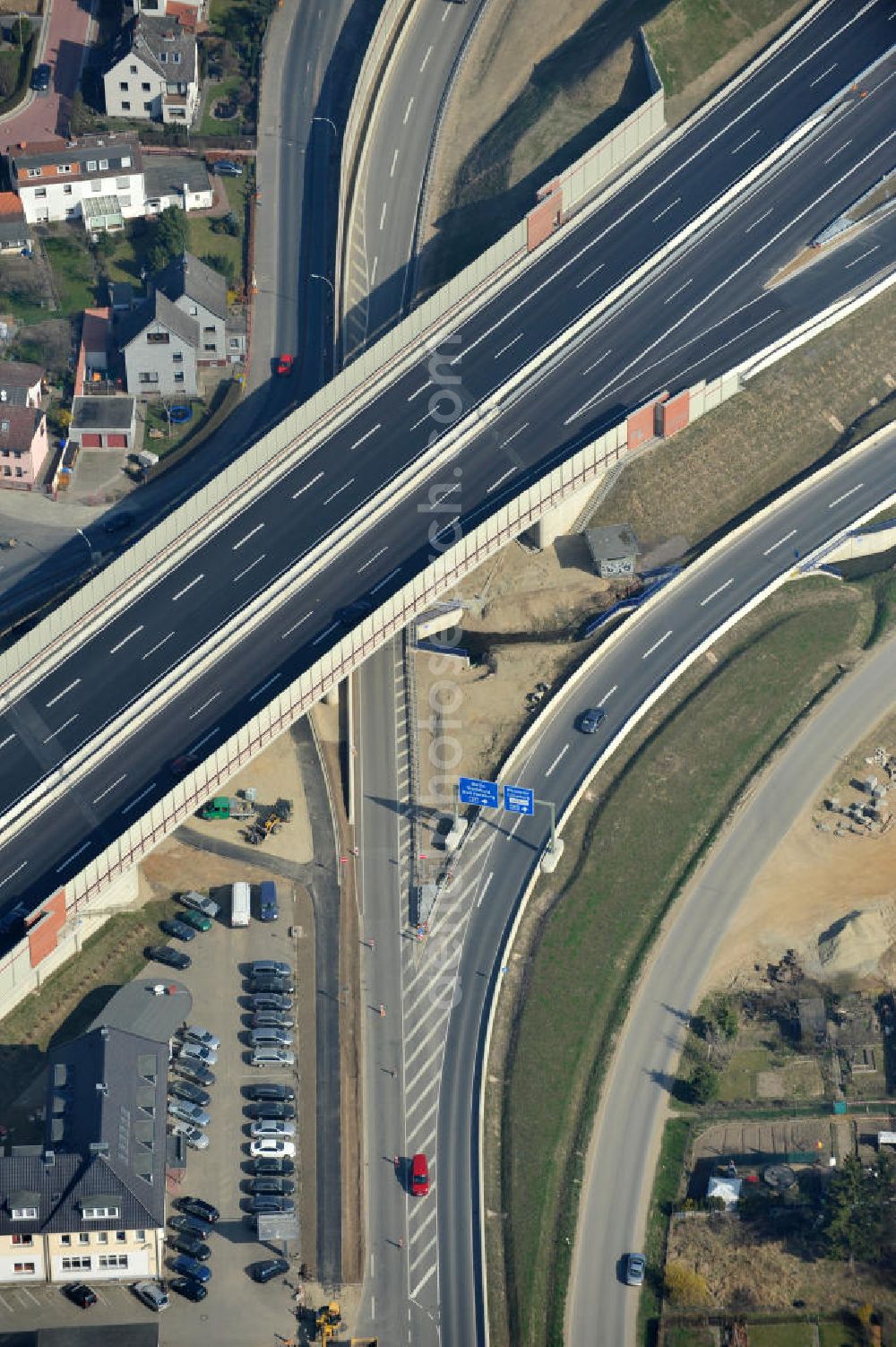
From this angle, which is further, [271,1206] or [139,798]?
[139,798]

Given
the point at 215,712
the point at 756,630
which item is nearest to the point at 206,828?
the point at 215,712

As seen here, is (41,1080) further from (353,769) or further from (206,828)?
(353,769)

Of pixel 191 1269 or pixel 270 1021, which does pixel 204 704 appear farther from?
pixel 191 1269

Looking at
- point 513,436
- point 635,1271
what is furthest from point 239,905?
point 513,436

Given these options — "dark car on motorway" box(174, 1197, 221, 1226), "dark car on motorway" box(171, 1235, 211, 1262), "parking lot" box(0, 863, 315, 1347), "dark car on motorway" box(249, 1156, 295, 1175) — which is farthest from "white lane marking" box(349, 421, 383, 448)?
"dark car on motorway" box(171, 1235, 211, 1262)

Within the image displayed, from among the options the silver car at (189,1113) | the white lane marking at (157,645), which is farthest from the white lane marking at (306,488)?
the silver car at (189,1113)

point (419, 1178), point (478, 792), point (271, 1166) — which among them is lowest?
point (419, 1178)

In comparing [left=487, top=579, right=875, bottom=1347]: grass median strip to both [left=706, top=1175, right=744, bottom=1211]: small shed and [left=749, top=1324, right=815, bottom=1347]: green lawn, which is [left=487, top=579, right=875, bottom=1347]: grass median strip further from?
[left=749, top=1324, right=815, bottom=1347]: green lawn
